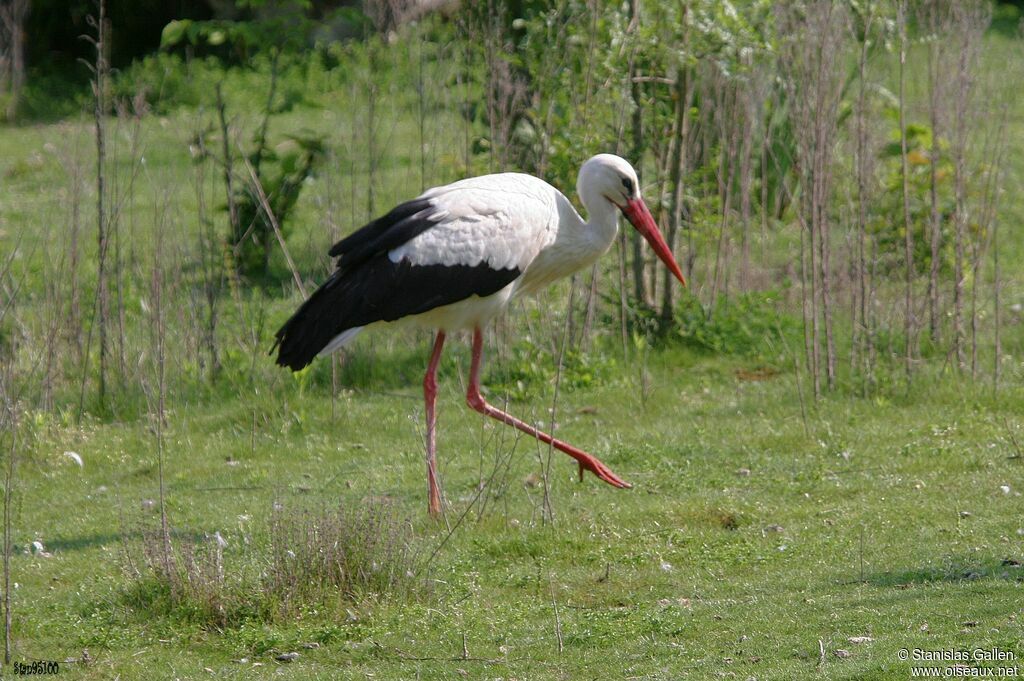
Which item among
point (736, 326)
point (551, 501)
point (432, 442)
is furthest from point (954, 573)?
point (736, 326)

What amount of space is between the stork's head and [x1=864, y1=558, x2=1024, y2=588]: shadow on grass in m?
2.90

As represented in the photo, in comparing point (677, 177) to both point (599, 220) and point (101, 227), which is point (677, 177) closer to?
point (599, 220)

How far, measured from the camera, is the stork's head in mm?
9055

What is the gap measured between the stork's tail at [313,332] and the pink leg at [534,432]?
80 cm

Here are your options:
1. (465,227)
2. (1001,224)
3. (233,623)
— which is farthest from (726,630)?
(1001,224)

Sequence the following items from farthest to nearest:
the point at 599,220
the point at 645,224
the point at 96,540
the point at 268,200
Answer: the point at 268,200, the point at 645,224, the point at 599,220, the point at 96,540

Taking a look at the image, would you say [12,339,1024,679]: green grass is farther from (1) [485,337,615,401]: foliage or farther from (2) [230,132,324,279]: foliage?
(2) [230,132,324,279]: foliage

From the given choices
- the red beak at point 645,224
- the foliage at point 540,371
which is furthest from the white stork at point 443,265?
Answer: the foliage at point 540,371

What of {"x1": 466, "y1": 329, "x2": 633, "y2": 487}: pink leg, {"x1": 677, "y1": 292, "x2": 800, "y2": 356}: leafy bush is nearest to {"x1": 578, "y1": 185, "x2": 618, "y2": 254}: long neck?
{"x1": 466, "y1": 329, "x2": 633, "y2": 487}: pink leg

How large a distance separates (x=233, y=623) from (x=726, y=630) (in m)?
2.09

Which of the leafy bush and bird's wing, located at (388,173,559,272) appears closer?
bird's wing, located at (388,173,559,272)

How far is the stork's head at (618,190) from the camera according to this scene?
356 inches

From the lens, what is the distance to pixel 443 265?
8.48 meters

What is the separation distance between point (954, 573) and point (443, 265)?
340 cm
